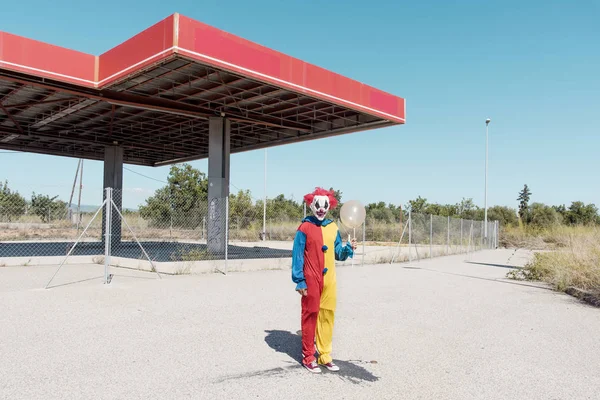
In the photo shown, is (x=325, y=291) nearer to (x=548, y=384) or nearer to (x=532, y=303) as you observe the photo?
(x=548, y=384)

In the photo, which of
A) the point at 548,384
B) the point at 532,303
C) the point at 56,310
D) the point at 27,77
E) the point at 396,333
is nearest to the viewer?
the point at 548,384

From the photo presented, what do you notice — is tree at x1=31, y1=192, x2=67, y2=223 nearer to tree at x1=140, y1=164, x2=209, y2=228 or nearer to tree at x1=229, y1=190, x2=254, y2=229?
tree at x1=140, y1=164, x2=209, y2=228

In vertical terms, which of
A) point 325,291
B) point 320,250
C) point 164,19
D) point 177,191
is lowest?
point 325,291

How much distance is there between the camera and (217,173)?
60.8 feet

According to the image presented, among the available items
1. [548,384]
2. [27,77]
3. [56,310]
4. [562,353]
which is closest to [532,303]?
[562,353]

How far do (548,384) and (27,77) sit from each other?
1559cm

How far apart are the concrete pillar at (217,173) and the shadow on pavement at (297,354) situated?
422 inches

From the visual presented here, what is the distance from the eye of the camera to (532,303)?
9742mm

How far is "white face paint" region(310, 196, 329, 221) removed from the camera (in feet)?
17.1

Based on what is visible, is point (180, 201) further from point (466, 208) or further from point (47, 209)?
point (466, 208)

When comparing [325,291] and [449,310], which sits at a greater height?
[325,291]

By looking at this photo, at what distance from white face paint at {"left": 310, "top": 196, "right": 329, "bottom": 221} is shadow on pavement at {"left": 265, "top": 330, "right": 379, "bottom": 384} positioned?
63.8 inches

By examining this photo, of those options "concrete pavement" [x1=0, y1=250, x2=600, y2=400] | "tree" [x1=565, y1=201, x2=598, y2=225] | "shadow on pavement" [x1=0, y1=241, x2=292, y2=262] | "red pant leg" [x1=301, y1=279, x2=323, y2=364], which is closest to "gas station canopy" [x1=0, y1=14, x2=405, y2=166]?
"shadow on pavement" [x1=0, y1=241, x2=292, y2=262]

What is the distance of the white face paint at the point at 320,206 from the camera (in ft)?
17.1
